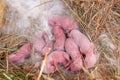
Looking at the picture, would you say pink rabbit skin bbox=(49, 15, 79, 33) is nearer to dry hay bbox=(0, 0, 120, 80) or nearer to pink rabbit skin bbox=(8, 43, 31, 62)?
dry hay bbox=(0, 0, 120, 80)

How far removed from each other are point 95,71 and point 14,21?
72 centimetres

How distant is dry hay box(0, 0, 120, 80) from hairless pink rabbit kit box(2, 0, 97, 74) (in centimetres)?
5

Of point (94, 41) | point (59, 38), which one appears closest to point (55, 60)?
point (59, 38)

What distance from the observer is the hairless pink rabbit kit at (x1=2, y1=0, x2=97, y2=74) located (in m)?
2.47

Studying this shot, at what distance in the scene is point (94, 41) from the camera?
260 centimetres

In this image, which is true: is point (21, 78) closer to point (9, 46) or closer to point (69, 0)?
point (9, 46)

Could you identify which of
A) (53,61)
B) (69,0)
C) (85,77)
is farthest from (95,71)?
(69,0)

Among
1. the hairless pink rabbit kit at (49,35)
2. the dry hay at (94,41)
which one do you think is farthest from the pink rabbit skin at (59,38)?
the dry hay at (94,41)

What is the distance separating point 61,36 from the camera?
260 centimetres

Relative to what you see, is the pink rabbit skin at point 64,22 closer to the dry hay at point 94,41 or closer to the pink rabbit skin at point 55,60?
the dry hay at point 94,41

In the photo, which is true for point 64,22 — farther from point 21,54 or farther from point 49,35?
point 21,54

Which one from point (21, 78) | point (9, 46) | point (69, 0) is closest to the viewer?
point (21, 78)

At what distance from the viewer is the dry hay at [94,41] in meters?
2.40

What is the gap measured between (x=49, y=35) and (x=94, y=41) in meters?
0.33
